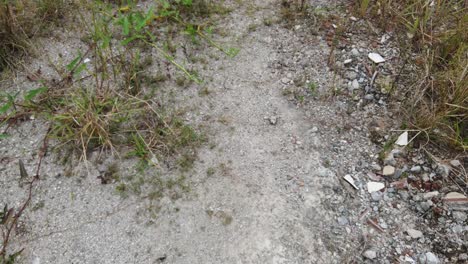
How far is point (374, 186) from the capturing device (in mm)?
2045

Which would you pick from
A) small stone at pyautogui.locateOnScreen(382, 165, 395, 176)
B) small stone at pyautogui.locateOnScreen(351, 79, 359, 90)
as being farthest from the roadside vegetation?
small stone at pyautogui.locateOnScreen(382, 165, 395, 176)

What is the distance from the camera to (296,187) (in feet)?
6.61


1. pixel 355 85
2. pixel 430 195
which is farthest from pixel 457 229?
Answer: pixel 355 85

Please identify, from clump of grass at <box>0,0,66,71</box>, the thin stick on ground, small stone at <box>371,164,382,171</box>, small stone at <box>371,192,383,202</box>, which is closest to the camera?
the thin stick on ground

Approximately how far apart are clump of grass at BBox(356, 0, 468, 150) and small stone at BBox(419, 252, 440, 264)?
2.07ft

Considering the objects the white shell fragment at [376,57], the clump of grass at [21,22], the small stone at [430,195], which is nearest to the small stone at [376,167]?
the small stone at [430,195]

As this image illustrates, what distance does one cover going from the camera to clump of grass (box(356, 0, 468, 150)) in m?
2.17

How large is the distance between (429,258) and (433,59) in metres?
1.21

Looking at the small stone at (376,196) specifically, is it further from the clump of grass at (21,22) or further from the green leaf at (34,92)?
the clump of grass at (21,22)

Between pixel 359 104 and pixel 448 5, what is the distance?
0.99 meters

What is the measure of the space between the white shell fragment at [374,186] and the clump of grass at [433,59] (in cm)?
40

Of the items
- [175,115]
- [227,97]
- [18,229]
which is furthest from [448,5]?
[18,229]

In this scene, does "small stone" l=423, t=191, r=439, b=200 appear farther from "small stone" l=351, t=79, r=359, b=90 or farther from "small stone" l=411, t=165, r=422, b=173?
"small stone" l=351, t=79, r=359, b=90

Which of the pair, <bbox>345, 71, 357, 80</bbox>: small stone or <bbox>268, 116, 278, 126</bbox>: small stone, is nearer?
<bbox>268, 116, 278, 126</bbox>: small stone
